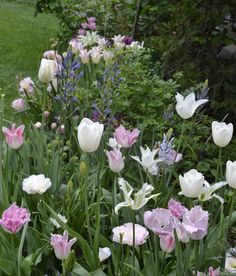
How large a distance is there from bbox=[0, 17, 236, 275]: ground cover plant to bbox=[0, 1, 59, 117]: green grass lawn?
1663mm

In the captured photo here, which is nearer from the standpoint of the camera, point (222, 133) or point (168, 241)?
point (168, 241)

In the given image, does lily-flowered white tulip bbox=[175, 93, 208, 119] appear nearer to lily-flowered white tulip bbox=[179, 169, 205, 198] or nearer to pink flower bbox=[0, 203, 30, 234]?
lily-flowered white tulip bbox=[179, 169, 205, 198]

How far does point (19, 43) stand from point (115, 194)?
574 cm

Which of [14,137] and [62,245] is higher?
[14,137]

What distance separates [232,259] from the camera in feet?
5.88

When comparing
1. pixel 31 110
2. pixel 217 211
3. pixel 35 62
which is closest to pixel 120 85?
pixel 31 110

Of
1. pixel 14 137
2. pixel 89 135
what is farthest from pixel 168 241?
pixel 14 137

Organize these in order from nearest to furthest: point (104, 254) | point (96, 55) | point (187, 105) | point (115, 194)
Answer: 1. point (104, 254)
2. point (187, 105)
3. point (115, 194)
4. point (96, 55)

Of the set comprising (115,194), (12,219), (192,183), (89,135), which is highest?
(89,135)

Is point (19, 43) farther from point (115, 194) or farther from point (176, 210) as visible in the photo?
point (176, 210)

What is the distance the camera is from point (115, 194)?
86.8 inches

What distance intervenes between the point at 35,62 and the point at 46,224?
462 cm

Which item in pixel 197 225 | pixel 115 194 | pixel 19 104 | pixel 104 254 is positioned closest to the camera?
pixel 197 225

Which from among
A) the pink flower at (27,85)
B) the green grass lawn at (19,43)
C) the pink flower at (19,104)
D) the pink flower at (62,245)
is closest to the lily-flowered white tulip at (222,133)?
the pink flower at (62,245)
